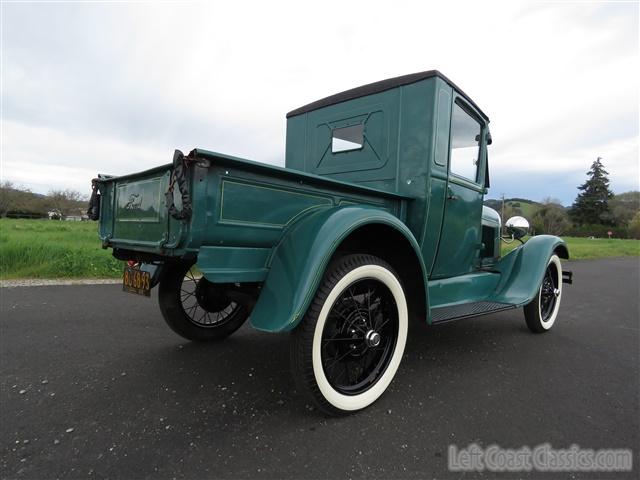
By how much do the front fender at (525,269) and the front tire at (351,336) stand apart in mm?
1517

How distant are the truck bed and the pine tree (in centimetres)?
5627

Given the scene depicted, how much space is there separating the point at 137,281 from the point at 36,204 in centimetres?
4696

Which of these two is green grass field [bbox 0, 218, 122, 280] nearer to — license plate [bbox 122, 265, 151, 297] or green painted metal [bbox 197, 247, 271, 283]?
license plate [bbox 122, 265, 151, 297]

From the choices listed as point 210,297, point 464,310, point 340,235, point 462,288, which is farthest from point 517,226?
point 210,297

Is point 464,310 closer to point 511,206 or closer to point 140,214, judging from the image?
point 140,214

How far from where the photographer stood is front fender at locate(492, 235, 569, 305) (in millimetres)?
3324

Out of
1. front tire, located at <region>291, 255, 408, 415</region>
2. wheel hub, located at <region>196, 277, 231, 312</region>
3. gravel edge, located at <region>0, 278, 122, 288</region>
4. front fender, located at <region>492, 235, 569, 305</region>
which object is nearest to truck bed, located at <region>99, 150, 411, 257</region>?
front tire, located at <region>291, 255, 408, 415</region>

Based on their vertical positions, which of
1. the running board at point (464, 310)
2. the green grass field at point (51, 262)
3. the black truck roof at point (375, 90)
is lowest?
the green grass field at point (51, 262)

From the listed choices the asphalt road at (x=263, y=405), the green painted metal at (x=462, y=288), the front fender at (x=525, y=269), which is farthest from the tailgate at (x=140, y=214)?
the front fender at (x=525, y=269)

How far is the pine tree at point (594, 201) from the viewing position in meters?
45.8

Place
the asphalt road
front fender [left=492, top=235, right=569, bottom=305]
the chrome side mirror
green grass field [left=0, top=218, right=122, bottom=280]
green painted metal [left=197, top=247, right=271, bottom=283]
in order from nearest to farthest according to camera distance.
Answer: the asphalt road
green painted metal [left=197, top=247, right=271, bottom=283]
front fender [left=492, top=235, right=569, bottom=305]
the chrome side mirror
green grass field [left=0, top=218, right=122, bottom=280]

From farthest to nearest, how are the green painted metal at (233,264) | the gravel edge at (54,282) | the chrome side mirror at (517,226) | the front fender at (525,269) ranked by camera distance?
the gravel edge at (54,282) < the chrome side mirror at (517,226) < the front fender at (525,269) < the green painted metal at (233,264)

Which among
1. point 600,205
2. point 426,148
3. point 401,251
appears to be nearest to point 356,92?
point 426,148

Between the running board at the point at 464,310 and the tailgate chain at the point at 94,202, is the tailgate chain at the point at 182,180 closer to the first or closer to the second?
the tailgate chain at the point at 94,202
